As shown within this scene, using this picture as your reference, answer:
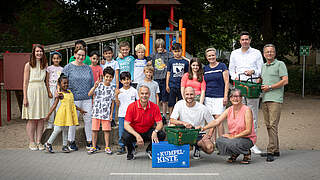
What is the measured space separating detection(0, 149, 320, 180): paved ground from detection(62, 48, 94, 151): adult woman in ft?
1.79

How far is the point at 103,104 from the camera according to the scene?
765 centimetres

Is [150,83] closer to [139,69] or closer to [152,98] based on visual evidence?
[152,98]

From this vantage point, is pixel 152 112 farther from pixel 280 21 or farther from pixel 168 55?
pixel 280 21

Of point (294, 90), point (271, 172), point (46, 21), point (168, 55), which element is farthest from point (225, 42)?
point (271, 172)

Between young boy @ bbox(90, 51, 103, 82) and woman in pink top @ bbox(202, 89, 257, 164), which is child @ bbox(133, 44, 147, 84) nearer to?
young boy @ bbox(90, 51, 103, 82)

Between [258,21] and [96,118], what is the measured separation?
58.5ft

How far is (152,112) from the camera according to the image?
279 inches

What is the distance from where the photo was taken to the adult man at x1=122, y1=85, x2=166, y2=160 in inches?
273

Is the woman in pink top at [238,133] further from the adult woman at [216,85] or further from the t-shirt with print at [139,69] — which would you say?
the t-shirt with print at [139,69]

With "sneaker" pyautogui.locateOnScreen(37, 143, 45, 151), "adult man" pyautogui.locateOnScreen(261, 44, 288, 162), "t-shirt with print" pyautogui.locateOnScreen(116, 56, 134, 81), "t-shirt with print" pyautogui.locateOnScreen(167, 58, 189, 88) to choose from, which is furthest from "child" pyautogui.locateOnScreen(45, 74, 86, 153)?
"adult man" pyautogui.locateOnScreen(261, 44, 288, 162)

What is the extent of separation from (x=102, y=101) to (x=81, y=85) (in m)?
0.52

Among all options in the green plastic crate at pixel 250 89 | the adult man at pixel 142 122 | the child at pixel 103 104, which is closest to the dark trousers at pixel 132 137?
the adult man at pixel 142 122

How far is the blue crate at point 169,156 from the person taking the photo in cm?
657

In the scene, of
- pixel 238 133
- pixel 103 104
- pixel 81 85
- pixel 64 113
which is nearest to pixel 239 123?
pixel 238 133
